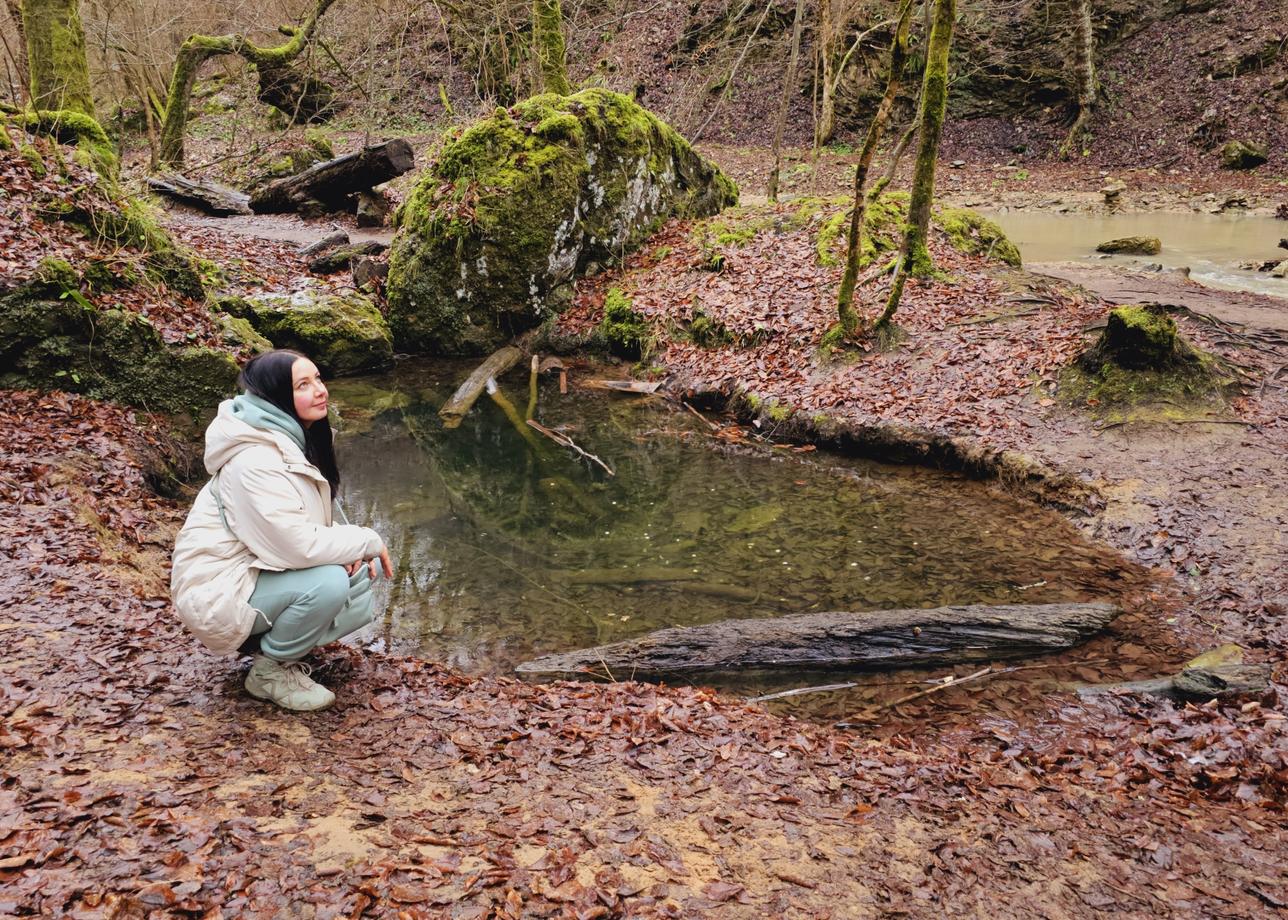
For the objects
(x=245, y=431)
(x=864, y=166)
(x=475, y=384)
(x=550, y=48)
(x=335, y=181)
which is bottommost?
(x=475, y=384)

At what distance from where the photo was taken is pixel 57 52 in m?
12.4

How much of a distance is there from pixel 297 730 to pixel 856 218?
7.58 m

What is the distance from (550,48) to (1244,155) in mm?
20076

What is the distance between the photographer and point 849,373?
31.3ft

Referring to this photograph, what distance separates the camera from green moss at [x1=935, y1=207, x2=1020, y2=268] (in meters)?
12.2

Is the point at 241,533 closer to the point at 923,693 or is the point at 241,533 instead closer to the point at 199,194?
→ the point at 923,693

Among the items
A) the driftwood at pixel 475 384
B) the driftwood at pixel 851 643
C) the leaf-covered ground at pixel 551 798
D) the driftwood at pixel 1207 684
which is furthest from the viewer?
the driftwood at pixel 475 384

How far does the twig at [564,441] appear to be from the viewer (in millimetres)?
8945

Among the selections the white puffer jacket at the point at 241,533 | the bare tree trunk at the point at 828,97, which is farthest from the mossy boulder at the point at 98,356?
the bare tree trunk at the point at 828,97

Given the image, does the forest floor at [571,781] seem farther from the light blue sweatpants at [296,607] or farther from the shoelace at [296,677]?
the light blue sweatpants at [296,607]

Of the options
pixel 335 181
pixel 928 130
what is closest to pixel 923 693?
pixel 928 130

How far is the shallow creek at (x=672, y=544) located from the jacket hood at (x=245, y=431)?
2373 millimetres

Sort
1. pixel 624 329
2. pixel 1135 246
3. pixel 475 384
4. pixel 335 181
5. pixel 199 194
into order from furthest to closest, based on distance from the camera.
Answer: pixel 335 181 → pixel 199 194 → pixel 1135 246 → pixel 624 329 → pixel 475 384

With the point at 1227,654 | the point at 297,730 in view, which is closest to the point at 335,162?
the point at 297,730
